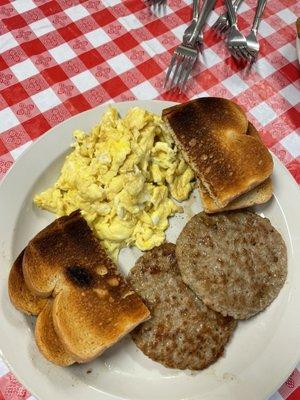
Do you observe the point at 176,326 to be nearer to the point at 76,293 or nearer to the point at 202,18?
the point at 76,293

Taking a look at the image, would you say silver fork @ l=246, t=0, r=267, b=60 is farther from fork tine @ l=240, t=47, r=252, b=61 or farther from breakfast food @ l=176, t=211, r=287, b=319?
breakfast food @ l=176, t=211, r=287, b=319

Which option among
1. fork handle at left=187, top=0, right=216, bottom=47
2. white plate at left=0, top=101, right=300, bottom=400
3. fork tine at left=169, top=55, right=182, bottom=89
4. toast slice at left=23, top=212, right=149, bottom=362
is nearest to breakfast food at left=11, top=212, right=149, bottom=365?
toast slice at left=23, top=212, right=149, bottom=362

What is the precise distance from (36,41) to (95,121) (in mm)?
881

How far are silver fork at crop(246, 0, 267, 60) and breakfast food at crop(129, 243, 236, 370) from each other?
1.55 metres

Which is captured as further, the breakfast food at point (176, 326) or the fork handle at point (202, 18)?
the fork handle at point (202, 18)

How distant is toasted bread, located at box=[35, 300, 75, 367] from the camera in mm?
1885

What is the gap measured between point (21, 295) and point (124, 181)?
2.15 ft

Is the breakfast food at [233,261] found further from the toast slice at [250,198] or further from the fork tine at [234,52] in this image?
the fork tine at [234,52]

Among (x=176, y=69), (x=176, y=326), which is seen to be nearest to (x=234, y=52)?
(x=176, y=69)

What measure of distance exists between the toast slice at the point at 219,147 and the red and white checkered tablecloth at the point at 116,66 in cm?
43

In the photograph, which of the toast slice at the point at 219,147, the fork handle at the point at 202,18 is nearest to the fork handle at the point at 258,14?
the fork handle at the point at 202,18

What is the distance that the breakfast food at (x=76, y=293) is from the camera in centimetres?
188

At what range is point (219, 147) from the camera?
2260 mm

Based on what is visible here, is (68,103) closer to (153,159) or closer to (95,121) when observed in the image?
(95,121)
